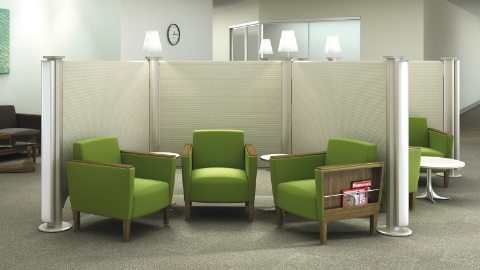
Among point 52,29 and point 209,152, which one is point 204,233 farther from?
point 52,29

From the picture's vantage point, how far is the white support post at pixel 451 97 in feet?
25.4

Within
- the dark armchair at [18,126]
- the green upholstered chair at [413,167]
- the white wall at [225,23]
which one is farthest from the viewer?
the white wall at [225,23]

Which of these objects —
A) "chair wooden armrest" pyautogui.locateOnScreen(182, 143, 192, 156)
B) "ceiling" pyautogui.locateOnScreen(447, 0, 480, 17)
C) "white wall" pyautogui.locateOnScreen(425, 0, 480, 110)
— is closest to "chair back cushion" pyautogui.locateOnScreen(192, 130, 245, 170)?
"chair wooden armrest" pyautogui.locateOnScreen(182, 143, 192, 156)

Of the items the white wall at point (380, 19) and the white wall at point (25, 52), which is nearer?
the white wall at point (25, 52)

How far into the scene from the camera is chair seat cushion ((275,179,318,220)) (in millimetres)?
4971

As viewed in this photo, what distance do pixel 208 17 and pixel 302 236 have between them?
805cm

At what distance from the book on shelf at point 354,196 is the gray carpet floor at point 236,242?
0.30 m

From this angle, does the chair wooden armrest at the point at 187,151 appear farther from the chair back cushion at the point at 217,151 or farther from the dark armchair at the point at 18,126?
the dark armchair at the point at 18,126

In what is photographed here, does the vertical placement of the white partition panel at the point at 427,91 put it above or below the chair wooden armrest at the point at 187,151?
above

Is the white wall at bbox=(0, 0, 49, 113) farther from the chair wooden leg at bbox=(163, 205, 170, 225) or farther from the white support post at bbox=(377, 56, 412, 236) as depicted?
the white support post at bbox=(377, 56, 412, 236)

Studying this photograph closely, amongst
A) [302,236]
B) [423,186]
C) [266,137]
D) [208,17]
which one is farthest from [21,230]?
[208,17]

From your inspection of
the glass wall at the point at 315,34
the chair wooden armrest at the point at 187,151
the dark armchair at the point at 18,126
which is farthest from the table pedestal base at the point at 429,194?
the glass wall at the point at 315,34

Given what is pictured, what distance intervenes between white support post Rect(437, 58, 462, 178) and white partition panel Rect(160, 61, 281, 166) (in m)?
2.45

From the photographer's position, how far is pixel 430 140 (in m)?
7.68
